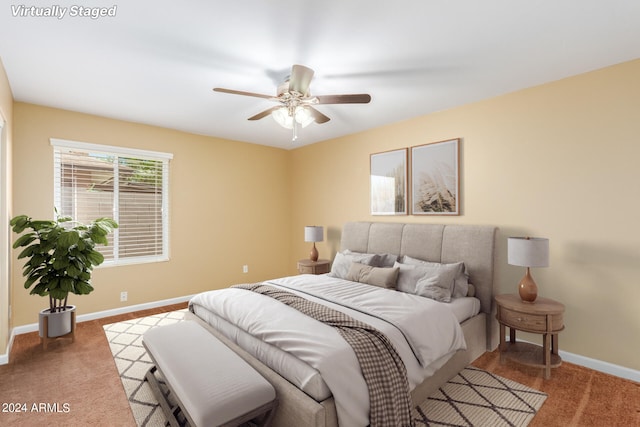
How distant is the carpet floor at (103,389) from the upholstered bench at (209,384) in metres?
0.46

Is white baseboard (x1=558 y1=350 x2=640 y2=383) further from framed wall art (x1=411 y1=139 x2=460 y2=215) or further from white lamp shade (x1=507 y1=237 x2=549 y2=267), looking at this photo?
framed wall art (x1=411 y1=139 x2=460 y2=215)

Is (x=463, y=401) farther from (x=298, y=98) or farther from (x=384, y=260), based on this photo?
(x=298, y=98)

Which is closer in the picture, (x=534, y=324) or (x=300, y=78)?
(x=300, y=78)

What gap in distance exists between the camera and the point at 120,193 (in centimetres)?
429

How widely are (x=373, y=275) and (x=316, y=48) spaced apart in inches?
91.4

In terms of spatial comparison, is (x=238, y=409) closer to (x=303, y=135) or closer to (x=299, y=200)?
(x=303, y=135)

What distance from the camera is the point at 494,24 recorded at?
2082mm

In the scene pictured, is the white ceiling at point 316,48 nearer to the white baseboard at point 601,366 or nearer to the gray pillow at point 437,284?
the gray pillow at point 437,284

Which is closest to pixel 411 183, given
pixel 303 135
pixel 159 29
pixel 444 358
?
pixel 303 135

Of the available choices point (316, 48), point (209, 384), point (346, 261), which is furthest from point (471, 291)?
point (316, 48)

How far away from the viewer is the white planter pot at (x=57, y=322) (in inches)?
126

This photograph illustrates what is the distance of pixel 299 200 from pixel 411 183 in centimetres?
244

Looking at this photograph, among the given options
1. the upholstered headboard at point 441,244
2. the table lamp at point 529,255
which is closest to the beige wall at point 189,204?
the upholstered headboard at point 441,244

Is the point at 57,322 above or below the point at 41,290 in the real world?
below
